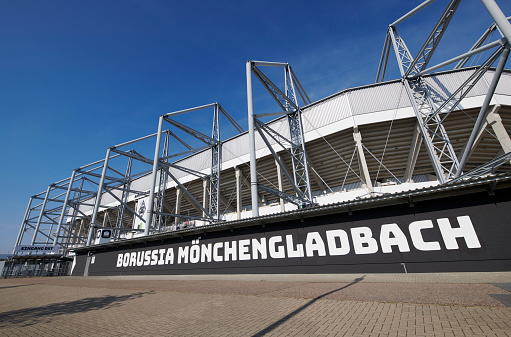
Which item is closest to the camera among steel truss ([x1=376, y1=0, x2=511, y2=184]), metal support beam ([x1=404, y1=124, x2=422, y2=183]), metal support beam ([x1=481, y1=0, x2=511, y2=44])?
metal support beam ([x1=481, y1=0, x2=511, y2=44])

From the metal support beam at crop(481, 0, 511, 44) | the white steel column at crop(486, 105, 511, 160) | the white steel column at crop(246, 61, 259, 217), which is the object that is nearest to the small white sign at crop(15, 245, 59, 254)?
the white steel column at crop(246, 61, 259, 217)

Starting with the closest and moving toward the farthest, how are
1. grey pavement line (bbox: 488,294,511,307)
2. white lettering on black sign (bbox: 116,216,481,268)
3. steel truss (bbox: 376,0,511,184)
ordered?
1. grey pavement line (bbox: 488,294,511,307)
2. white lettering on black sign (bbox: 116,216,481,268)
3. steel truss (bbox: 376,0,511,184)

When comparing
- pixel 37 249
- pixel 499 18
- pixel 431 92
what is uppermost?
pixel 431 92

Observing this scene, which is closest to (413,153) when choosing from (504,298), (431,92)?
(431,92)

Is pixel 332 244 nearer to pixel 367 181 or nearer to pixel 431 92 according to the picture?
pixel 367 181

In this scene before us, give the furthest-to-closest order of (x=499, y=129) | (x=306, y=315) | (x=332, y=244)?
(x=499, y=129) < (x=332, y=244) < (x=306, y=315)

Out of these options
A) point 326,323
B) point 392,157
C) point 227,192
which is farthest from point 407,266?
point 227,192

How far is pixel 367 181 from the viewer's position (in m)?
Result: 17.1

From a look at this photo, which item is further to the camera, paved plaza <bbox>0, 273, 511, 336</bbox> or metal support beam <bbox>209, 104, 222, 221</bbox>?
metal support beam <bbox>209, 104, 222, 221</bbox>

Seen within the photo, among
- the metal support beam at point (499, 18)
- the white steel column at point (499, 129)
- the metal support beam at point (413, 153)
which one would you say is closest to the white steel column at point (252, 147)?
the metal support beam at point (499, 18)

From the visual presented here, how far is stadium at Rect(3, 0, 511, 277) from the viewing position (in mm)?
9031

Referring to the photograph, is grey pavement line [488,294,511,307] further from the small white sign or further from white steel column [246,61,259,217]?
the small white sign

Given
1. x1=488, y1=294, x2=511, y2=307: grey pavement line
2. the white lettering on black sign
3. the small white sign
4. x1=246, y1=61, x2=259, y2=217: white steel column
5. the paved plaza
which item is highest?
x1=246, y1=61, x2=259, y2=217: white steel column

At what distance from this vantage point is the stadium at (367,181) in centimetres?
903
